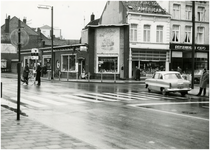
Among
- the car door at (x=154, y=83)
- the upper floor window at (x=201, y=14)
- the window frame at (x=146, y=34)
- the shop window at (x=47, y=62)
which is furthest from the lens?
the shop window at (x=47, y=62)

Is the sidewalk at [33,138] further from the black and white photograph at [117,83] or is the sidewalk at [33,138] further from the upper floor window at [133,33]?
the upper floor window at [133,33]

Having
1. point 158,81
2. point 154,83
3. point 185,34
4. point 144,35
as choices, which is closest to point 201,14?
point 185,34

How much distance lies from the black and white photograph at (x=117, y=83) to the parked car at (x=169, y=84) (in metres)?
0.06

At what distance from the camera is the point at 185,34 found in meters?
41.8

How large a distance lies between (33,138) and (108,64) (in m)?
32.4

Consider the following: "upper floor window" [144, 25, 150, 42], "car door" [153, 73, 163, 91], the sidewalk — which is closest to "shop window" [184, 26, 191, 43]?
"upper floor window" [144, 25, 150, 42]

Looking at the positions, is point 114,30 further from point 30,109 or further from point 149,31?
point 30,109

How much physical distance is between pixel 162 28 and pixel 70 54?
41.9 ft

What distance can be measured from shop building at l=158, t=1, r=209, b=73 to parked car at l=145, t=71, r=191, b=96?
64.2 feet

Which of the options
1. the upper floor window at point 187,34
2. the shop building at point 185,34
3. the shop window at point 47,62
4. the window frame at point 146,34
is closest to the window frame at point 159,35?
the window frame at point 146,34

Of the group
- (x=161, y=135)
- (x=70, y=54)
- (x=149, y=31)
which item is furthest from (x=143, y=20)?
(x=161, y=135)

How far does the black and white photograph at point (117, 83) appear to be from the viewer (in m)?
7.74

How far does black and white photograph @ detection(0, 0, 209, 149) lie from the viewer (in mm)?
7742

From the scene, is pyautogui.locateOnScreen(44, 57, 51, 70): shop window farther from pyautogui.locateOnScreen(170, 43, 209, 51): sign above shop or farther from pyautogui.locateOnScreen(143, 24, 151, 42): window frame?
pyautogui.locateOnScreen(170, 43, 209, 51): sign above shop
